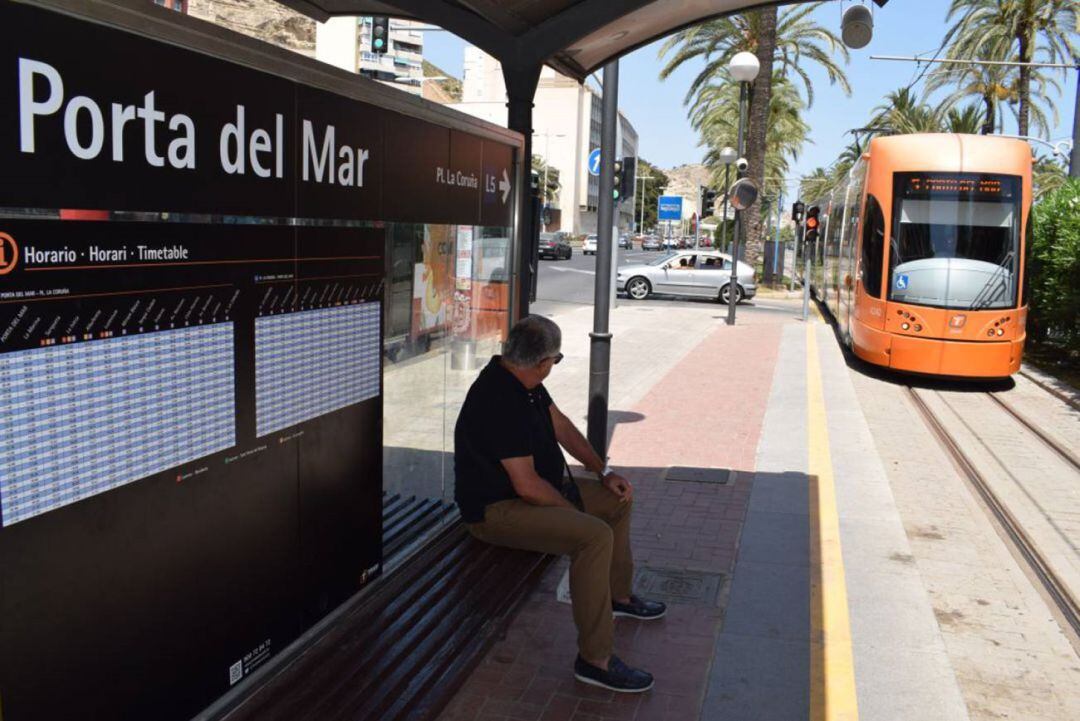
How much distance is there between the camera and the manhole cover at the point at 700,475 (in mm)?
7962

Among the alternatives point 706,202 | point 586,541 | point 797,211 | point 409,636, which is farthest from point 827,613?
point 706,202

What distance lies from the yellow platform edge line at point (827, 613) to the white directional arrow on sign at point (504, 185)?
2.86 metres

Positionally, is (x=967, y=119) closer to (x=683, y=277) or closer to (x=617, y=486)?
(x=683, y=277)

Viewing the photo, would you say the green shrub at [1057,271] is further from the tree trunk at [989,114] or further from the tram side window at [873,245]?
the tree trunk at [989,114]

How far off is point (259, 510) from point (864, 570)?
151 inches

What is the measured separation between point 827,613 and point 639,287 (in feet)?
82.1

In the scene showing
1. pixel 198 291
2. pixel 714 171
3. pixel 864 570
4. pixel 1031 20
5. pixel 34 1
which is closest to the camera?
pixel 34 1

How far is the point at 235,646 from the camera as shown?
3.62 m

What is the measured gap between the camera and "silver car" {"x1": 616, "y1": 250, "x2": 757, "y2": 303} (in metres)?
29.6

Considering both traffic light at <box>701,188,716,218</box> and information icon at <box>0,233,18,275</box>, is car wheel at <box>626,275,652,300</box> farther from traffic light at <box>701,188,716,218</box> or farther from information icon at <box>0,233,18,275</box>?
information icon at <box>0,233,18,275</box>

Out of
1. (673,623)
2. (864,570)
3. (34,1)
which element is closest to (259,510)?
(34,1)

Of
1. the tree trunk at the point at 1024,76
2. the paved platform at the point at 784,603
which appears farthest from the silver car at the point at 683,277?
the paved platform at the point at 784,603

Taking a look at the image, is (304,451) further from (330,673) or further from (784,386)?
(784,386)

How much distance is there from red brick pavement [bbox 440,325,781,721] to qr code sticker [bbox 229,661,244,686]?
817 millimetres
